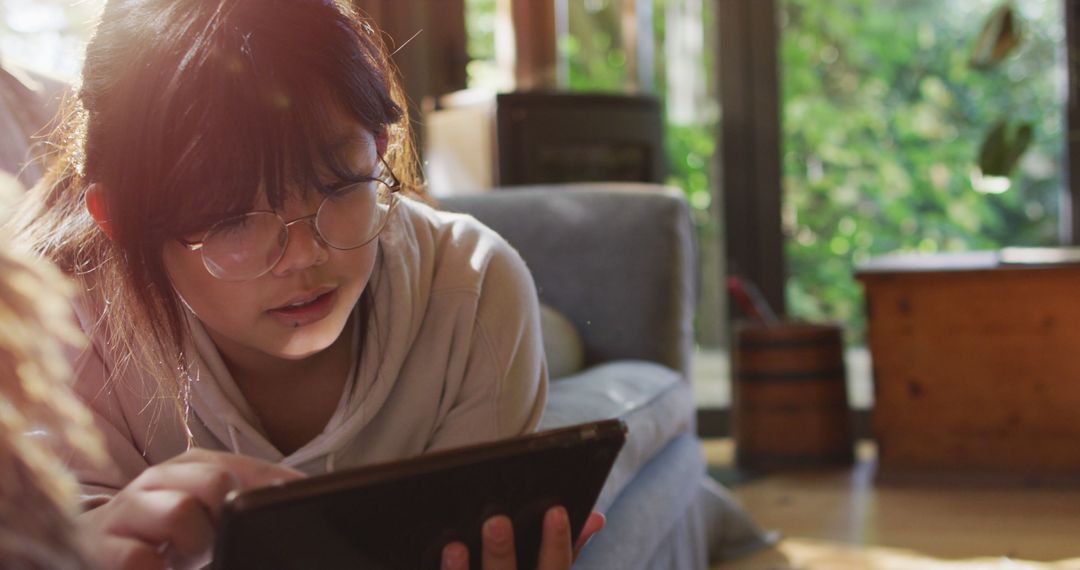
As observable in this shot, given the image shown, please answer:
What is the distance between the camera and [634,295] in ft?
4.50

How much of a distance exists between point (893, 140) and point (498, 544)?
2.54 metres

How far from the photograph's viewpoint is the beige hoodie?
0.76 metres

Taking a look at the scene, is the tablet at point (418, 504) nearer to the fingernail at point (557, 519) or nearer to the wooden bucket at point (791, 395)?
the fingernail at point (557, 519)

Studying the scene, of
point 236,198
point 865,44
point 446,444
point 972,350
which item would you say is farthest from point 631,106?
point 236,198

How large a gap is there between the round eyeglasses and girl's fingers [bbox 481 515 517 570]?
7.6 inches

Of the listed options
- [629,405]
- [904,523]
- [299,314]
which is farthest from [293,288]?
[904,523]

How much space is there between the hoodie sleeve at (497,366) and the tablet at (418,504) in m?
0.17

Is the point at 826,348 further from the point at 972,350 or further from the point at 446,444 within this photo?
the point at 446,444

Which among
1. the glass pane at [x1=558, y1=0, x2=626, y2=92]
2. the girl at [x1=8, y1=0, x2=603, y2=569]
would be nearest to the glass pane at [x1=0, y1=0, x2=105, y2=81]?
the girl at [x1=8, y1=0, x2=603, y2=569]

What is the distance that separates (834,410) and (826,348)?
15 cm

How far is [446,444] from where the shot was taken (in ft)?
2.64

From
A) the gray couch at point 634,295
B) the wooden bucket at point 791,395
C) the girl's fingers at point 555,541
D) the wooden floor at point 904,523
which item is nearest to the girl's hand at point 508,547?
the girl's fingers at point 555,541

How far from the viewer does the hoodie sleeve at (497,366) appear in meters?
0.82

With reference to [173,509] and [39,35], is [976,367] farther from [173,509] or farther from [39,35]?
[173,509]
